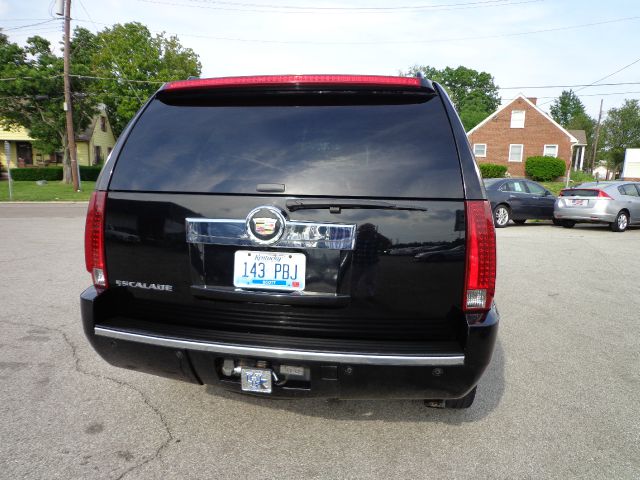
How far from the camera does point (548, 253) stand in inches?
356

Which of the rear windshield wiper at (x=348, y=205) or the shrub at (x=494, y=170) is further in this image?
the shrub at (x=494, y=170)

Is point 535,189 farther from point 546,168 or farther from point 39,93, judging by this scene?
point 39,93

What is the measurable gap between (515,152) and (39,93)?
122 ft

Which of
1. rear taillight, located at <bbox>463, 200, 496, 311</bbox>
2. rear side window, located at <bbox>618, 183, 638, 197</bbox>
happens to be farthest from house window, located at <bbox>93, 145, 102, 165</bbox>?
rear taillight, located at <bbox>463, 200, 496, 311</bbox>

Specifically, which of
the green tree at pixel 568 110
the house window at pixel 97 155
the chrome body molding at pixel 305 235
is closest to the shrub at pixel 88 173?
the house window at pixel 97 155

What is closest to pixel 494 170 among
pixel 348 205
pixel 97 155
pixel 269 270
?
pixel 348 205

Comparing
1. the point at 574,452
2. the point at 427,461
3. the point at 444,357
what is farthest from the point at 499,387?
the point at 444,357

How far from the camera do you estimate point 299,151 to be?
2.17 meters

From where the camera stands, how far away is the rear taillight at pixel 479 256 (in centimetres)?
204

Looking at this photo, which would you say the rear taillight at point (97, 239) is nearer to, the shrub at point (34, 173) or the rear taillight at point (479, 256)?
the rear taillight at point (479, 256)

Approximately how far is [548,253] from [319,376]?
8494 mm

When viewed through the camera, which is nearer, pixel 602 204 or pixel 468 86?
pixel 602 204

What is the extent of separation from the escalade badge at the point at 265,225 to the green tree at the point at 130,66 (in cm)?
3610

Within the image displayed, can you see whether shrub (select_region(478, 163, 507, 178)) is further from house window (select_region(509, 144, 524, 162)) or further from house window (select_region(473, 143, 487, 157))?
house window (select_region(473, 143, 487, 157))
